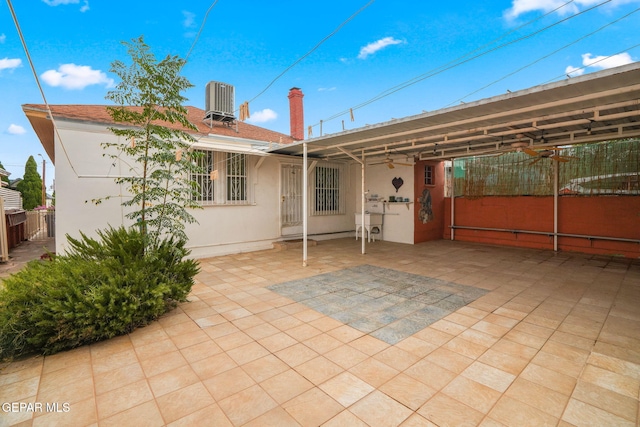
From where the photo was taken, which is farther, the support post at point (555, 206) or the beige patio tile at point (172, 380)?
the support post at point (555, 206)

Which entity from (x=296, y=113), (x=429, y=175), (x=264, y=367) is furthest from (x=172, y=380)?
(x=296, y=113)

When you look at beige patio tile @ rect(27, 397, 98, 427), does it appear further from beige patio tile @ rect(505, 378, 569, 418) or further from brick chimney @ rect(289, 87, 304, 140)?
brick chimney @ rect(289, 87, 304, 140)

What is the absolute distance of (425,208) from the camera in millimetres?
9141

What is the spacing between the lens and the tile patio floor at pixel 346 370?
1871 mm

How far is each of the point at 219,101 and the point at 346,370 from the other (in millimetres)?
8032

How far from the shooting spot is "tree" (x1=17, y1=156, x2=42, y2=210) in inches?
772

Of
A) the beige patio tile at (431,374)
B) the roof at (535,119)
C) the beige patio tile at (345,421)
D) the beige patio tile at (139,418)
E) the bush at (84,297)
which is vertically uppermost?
the roof at (535,119)

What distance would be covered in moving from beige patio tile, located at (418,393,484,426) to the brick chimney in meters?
9.53

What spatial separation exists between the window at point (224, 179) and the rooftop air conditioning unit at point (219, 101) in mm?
1761

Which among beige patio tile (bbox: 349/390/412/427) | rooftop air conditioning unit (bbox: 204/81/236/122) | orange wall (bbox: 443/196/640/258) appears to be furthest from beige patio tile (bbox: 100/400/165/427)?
orange wall (bbox: 443/196/640/258)

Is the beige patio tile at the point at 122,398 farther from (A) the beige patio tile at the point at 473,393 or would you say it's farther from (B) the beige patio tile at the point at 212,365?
(A) the beige patio tile at the point at 473,393

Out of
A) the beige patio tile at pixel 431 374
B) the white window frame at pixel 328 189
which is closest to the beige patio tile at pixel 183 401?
the beige patio tile at pixel 431 374

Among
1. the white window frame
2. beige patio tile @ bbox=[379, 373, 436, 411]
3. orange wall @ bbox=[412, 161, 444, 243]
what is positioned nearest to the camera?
beige patio tile @ bbox=[379, 373, 436, 411]

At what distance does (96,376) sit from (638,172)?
1012 cm
